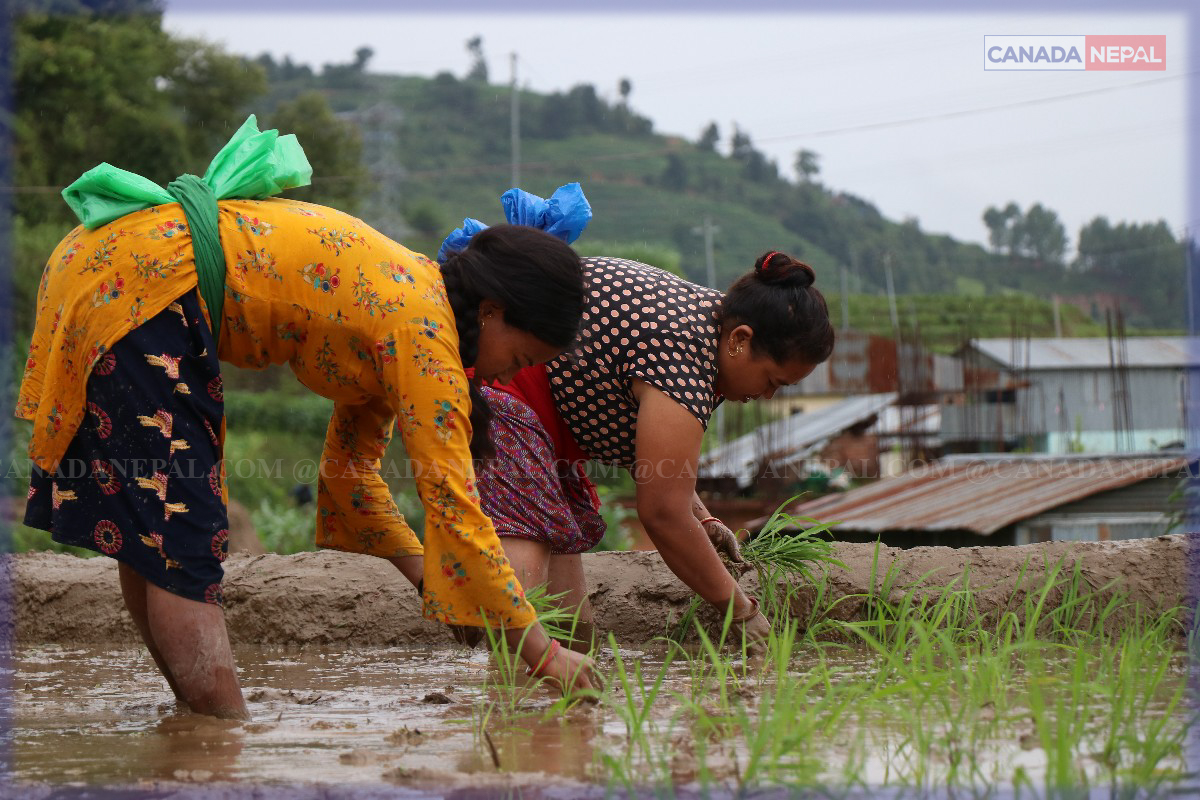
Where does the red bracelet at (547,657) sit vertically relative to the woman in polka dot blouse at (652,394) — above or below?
below

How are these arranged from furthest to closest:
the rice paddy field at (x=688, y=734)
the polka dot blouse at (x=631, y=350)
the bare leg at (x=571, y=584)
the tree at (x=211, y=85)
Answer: the tree at (x=211, y=85) < the bare leg at (x=571, y=584) < the polka dot blouse at (x=631, y=350) < the rice paddy field at (x=688, y=734)

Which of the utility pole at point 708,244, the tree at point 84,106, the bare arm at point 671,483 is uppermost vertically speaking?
the tree at point 84,106

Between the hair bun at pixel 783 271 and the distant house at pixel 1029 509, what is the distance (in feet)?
16.2

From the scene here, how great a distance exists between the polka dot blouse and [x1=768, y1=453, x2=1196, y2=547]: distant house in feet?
15.9

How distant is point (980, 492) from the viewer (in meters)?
9.59

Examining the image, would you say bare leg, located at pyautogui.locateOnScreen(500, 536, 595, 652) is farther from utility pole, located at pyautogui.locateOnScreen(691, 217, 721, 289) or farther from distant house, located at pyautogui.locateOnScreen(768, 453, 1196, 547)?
utility pole, located at pyautogui.locateOnScreen(691, 217, 721, 289)

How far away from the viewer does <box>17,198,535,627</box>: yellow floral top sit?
2438mm

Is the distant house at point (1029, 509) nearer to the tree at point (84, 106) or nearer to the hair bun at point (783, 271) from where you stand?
the hair bun at point (783, 271)

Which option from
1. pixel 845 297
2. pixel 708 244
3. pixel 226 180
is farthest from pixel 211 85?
pixel 226 180

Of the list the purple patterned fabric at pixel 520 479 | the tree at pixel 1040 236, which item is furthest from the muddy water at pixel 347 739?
the tree at pixel 1040 236

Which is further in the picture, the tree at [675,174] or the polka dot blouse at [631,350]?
the tree at [675,174]

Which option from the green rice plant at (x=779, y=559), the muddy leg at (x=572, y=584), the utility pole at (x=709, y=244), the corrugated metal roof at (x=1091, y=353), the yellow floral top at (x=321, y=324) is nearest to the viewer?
the yellow floral top at (x=321, y=324)

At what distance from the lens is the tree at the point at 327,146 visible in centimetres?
2438

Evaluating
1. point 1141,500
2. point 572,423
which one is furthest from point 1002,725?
point 1141,500
